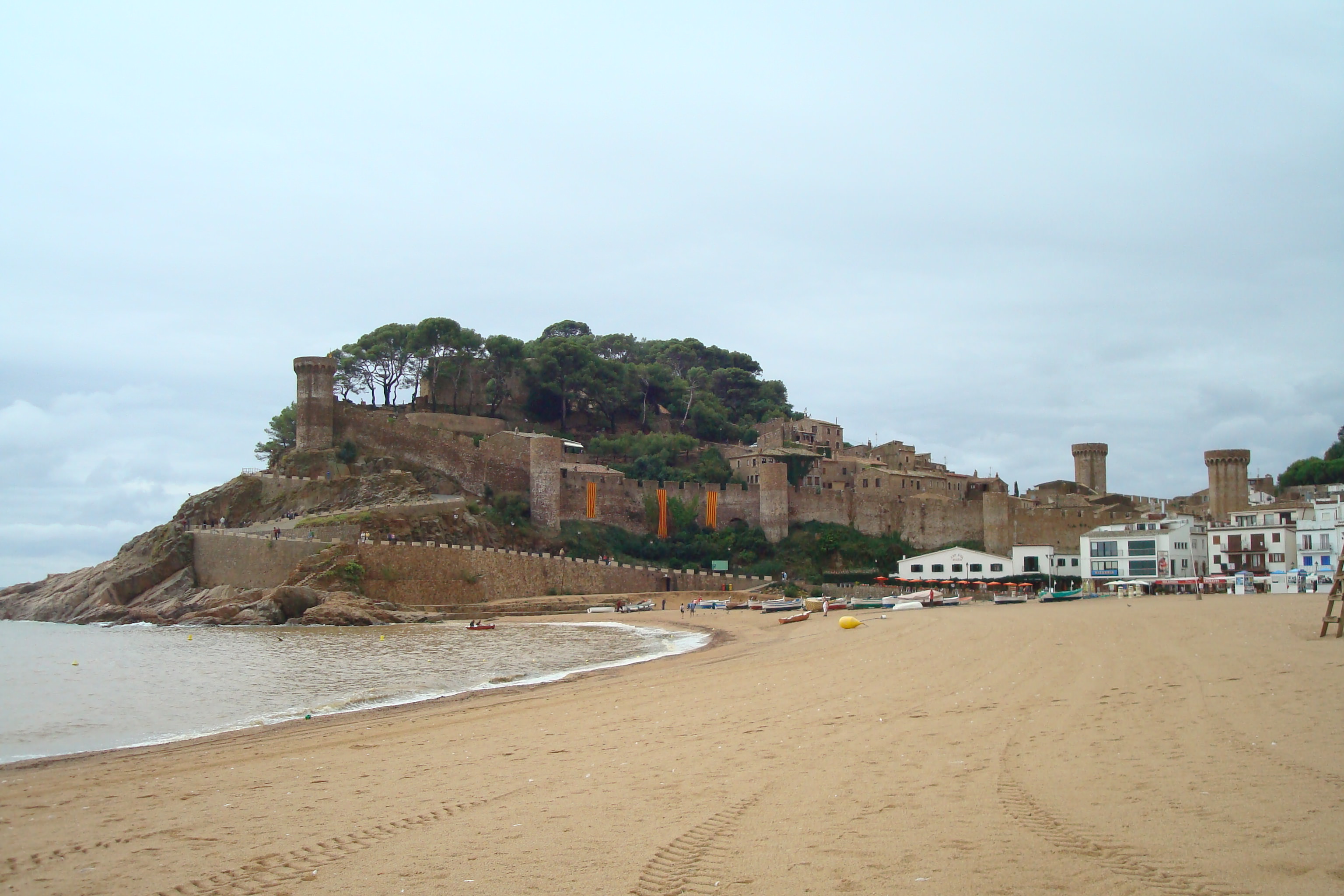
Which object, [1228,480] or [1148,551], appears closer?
[1148,551]

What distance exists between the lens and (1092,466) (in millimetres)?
65438

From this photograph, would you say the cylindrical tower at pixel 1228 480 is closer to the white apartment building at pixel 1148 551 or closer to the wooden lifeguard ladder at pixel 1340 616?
the white apartment building at pixel 1148 551

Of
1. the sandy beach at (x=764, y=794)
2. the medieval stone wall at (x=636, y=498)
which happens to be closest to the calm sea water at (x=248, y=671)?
the sandy beach at (x=764, y=794)

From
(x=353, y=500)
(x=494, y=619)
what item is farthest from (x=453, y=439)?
(x=494, y=619)

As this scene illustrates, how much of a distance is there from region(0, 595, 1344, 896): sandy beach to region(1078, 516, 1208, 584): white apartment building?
3238 cm

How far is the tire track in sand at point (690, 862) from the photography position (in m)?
4.88

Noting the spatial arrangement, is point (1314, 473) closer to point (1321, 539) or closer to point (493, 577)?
point (1321, 539)

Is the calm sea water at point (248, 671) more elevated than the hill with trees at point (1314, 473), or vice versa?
the hill with trees at point (1314, 473)

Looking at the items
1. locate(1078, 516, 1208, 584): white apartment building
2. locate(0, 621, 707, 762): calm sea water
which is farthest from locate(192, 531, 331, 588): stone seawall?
locate(1078, 516, 1208, 584): white apartment building

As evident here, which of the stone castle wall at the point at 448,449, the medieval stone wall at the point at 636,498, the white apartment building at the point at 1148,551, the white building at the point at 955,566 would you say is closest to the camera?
the white apartment building at the point at 1148,551

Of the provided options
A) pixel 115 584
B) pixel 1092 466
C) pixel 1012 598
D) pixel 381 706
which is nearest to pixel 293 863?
pixel 381 706

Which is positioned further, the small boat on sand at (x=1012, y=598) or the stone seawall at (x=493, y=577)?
the small boat on sand at (x=1012, y=598)

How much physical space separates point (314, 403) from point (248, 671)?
2976cm

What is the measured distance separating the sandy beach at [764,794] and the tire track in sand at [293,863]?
25 mm
